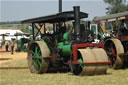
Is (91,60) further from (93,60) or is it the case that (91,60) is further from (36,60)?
(36,60)

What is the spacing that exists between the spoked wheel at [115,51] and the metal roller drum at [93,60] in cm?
213

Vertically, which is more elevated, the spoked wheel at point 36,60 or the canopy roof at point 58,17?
the canopy roof at point 58,17

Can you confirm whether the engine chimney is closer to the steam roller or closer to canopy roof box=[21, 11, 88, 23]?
the steam roller

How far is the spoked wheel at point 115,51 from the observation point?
37.4 ft

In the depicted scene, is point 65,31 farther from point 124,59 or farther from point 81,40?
point 124,59

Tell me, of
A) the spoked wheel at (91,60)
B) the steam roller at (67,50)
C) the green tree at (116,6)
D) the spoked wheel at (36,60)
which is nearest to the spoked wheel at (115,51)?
the steam roller at (67,50)

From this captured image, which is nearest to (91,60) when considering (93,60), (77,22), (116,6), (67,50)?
(93,60)

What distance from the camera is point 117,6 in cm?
5403

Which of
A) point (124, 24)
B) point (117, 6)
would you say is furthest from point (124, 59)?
point (117, 6)

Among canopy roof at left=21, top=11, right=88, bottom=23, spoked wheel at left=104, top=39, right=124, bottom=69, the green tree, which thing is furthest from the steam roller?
the green tree

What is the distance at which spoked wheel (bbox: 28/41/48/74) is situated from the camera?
10344 millimetres

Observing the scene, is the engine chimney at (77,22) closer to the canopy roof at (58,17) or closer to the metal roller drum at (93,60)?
the canopy roof at (58,17)

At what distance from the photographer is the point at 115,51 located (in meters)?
11.9

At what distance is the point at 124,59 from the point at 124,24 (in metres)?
1.40
